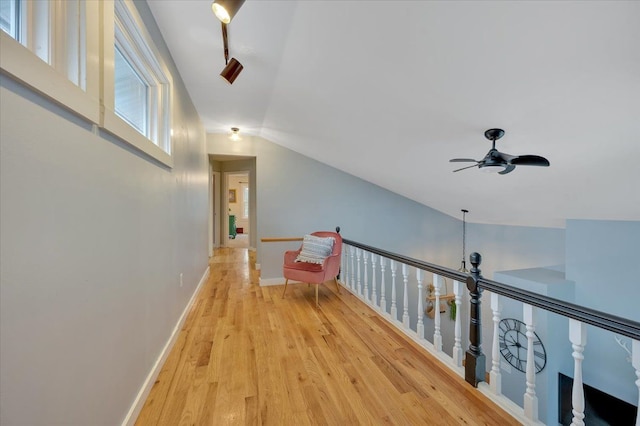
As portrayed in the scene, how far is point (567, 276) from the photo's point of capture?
346cm

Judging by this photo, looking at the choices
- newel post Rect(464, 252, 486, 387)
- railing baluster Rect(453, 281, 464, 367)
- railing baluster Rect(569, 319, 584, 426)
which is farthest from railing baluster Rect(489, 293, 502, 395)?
railing baluster Rect(569, 319, 584, 426)

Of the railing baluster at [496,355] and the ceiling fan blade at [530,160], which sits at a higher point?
the ceiling fan blade at [530,160]

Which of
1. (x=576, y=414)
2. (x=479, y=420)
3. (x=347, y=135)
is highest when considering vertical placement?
(x=347, y=135)

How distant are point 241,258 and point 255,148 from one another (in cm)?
264

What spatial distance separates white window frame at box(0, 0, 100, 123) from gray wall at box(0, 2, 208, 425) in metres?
0.05

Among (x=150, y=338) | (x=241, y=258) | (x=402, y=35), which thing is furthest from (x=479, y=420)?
(x=241, y=258)

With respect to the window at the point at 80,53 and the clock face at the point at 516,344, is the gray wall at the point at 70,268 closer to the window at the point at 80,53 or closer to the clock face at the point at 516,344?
the window at the point at 80,53

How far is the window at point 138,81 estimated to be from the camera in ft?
4.77

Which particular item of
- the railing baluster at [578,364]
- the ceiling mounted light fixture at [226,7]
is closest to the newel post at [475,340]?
the railing baluster at [578,364]

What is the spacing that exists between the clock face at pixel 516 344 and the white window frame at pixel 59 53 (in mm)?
4814

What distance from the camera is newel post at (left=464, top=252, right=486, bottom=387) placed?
5.52 ft

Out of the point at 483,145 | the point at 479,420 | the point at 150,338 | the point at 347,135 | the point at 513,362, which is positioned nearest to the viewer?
the point at 479,420

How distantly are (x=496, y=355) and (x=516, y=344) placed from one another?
274cm

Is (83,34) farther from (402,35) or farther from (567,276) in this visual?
(567,276)
